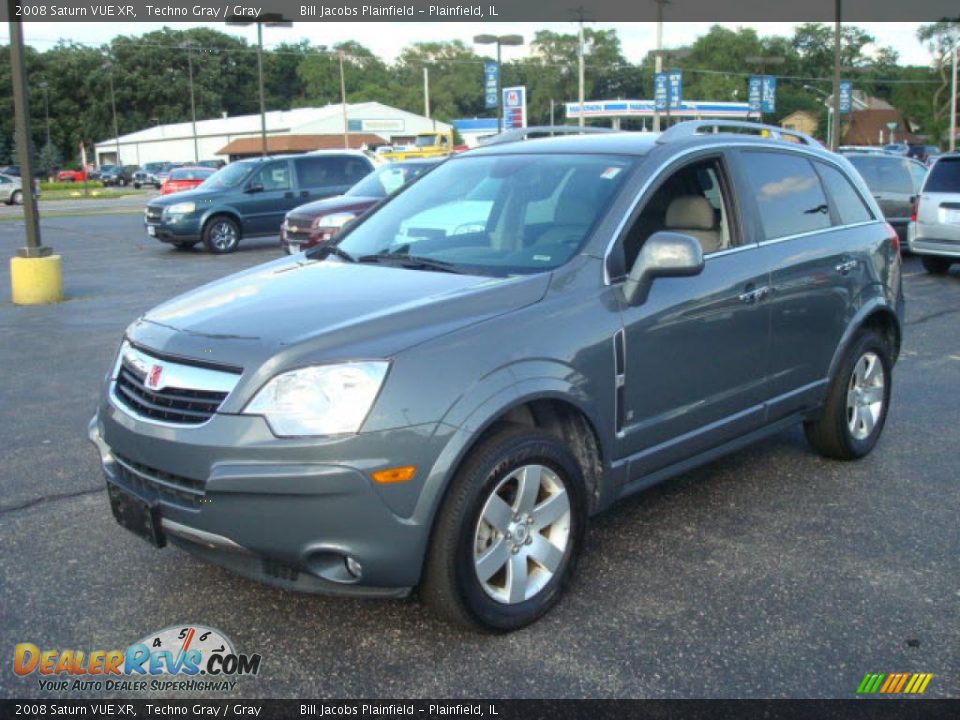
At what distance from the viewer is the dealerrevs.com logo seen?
10.5 ft

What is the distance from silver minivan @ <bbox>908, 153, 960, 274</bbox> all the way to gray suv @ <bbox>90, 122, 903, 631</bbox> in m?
8.54

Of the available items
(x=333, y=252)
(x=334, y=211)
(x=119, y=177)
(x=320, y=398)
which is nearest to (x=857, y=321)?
(x=333, y=252)

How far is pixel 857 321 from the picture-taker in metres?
5.25

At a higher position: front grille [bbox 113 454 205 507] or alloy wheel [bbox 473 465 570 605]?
front grille [bbox 113 454 205 507]

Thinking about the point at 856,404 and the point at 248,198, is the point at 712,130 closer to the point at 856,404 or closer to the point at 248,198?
the point at 856,404

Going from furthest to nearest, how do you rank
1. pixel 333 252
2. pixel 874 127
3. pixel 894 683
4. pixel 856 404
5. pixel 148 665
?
pixel 874 127
pixel 856 404
pixel 333 252
pixel 148 665
pixel 894 683

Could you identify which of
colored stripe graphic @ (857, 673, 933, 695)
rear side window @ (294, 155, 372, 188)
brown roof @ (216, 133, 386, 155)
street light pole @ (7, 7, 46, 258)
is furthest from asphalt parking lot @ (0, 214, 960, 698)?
brown roof @ (216, 133, 386, 155)

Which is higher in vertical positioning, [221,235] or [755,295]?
[755,295]

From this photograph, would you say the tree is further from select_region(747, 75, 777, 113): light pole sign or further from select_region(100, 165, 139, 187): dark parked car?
select_region(100, 165, 139, 187): dark parked car

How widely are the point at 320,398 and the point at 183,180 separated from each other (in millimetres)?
32126

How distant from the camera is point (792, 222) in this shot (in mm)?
4961

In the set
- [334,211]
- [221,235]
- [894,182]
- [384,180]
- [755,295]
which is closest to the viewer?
[755,295]

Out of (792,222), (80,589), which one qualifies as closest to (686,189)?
(792,222)

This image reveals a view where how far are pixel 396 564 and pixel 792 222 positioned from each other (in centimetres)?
296
